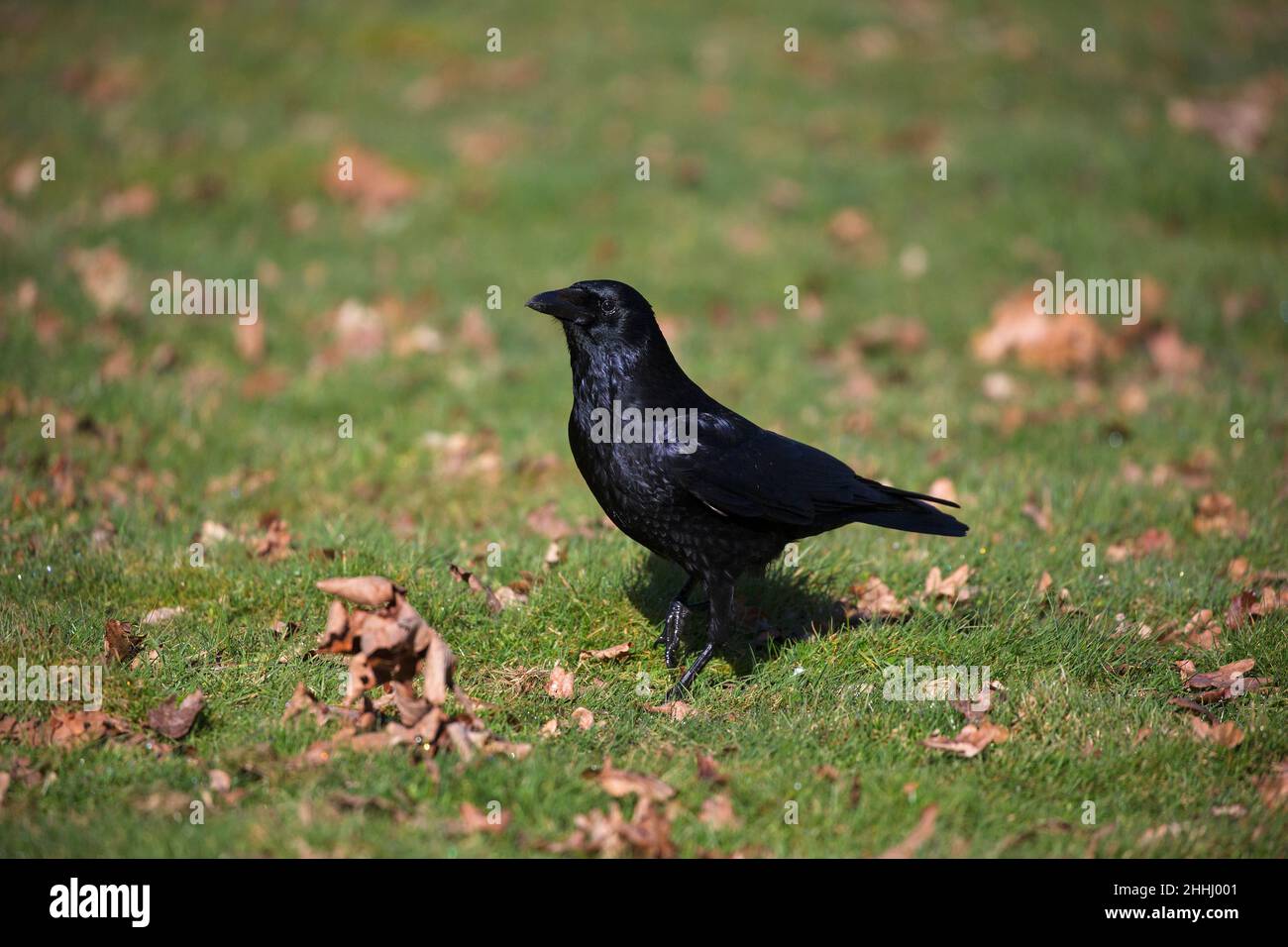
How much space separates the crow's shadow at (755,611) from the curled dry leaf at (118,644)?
6.93ft

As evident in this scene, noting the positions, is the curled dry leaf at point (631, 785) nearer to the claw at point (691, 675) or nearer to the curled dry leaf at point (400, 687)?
the curled dry leaf at point (400, 687)

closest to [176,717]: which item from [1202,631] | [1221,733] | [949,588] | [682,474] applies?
[682,474]

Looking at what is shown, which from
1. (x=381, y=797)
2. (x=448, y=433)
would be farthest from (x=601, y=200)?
(x=381, y=797)

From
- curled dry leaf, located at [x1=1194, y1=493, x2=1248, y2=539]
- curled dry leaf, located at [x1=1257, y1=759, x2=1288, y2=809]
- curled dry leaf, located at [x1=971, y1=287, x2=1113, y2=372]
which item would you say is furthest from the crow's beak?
curled dry leaf, located at [x1=971, y1=287, x2=1113, y2=372]

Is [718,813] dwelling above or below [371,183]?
below

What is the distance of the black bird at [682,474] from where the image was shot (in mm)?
4711

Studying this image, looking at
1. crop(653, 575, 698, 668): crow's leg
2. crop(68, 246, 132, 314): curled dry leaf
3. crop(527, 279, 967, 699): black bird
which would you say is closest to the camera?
crop(527, 279, 967, 699): black bird

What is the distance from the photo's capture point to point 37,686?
4352 millimetres

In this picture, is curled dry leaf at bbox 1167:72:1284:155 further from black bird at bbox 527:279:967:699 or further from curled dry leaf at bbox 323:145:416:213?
black bird at bbox 527:279:967:699

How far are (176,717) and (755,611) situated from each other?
2509 mm

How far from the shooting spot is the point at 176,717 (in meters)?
4.21

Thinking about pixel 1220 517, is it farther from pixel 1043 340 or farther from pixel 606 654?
pixel 606 654

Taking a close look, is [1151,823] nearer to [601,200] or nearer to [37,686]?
[37,686]

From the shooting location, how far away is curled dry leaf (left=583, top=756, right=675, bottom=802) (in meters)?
3.90
